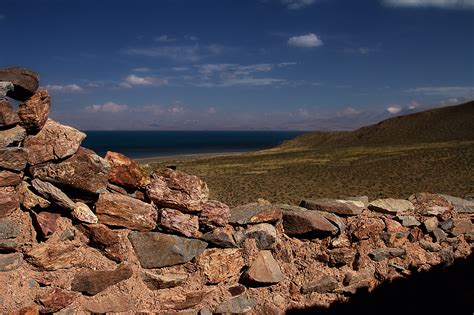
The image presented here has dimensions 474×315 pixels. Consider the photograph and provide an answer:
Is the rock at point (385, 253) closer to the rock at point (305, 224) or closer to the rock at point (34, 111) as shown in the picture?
the rock at point (305, 224)

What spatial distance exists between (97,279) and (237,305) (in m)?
1.37

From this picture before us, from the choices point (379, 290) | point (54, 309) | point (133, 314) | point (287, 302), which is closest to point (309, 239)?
point (287, 302)

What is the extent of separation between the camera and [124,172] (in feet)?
12.2

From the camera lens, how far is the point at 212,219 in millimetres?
3934

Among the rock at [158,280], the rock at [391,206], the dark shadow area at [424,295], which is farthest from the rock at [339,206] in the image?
the rock at [158,280]

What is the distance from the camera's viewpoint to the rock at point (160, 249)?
377cm

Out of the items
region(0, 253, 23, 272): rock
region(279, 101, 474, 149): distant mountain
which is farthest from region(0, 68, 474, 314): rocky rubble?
region(279, 101, 474, 149): distant mountain

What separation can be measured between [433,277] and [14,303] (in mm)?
4362

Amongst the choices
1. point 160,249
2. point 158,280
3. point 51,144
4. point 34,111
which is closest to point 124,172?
point 51,144

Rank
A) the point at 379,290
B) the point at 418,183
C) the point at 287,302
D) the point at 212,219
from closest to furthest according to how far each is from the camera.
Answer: the point at 212,219, the point at 287,302, the point at 379,290, the point at 418,183

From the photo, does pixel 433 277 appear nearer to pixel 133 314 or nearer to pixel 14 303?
pixel 133 314

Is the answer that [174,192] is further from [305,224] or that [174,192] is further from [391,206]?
[391,206]

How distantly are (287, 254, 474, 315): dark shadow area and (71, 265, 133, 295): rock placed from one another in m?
2.25

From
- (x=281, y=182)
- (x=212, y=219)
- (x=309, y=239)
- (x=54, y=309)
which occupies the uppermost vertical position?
(x=212, y=219)
